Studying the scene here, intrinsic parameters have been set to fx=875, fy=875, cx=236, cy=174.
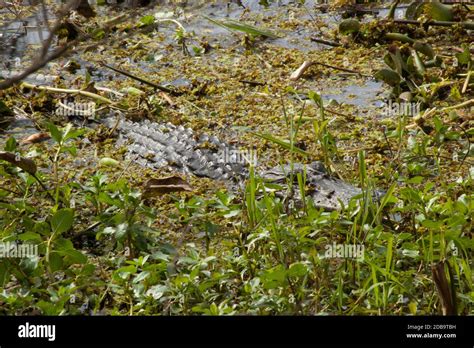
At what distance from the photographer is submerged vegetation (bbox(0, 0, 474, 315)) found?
3189 mm

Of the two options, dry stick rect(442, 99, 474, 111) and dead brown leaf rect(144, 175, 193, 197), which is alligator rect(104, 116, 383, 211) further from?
dry stick rect(442, 99, 474, 111)

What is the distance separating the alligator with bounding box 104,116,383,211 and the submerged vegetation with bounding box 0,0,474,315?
2.6 inches

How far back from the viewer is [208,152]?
14.5 ft

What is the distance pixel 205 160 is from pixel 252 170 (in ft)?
2.69

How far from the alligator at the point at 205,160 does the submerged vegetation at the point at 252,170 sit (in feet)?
0.21

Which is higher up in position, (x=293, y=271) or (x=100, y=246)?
(x=293, y=271)

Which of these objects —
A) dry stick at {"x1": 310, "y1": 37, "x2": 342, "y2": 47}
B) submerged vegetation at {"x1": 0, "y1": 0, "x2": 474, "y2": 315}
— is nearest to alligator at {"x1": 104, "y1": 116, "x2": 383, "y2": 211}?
submerged vegetation at {"x1": 0, "y1": 0, "x2": 474, "y2": 315}

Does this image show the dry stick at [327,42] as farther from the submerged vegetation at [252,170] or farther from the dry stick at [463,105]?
the dry stick at [463,105]

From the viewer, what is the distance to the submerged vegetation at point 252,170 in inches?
126

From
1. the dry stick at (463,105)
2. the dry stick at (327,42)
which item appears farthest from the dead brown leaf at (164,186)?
the dry stick at (327,42)

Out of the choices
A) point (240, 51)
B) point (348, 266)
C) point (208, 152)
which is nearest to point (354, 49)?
point (240, 51)
